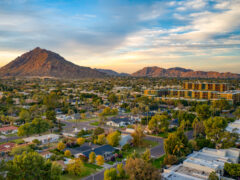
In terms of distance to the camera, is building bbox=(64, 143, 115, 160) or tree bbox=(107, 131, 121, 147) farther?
tree bbox=(107, 131, 121, 147)

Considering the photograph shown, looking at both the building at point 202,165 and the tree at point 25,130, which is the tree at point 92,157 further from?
the tree at point 25,130

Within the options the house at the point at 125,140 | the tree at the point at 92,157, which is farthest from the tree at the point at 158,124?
the tree at the point at 92,157

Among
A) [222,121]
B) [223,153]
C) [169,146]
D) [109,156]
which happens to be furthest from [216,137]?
[109,156]

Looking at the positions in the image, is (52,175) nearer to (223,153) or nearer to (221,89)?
(223,153)

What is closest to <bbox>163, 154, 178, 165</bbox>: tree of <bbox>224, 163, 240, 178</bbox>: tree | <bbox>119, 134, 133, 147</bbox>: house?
<bbox>224, 163, 240, 178</bbox>: tree

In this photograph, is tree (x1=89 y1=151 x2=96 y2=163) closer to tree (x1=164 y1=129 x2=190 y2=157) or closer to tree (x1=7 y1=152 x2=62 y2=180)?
tree (x1=7 y1=152 x2=62 y2=180)
